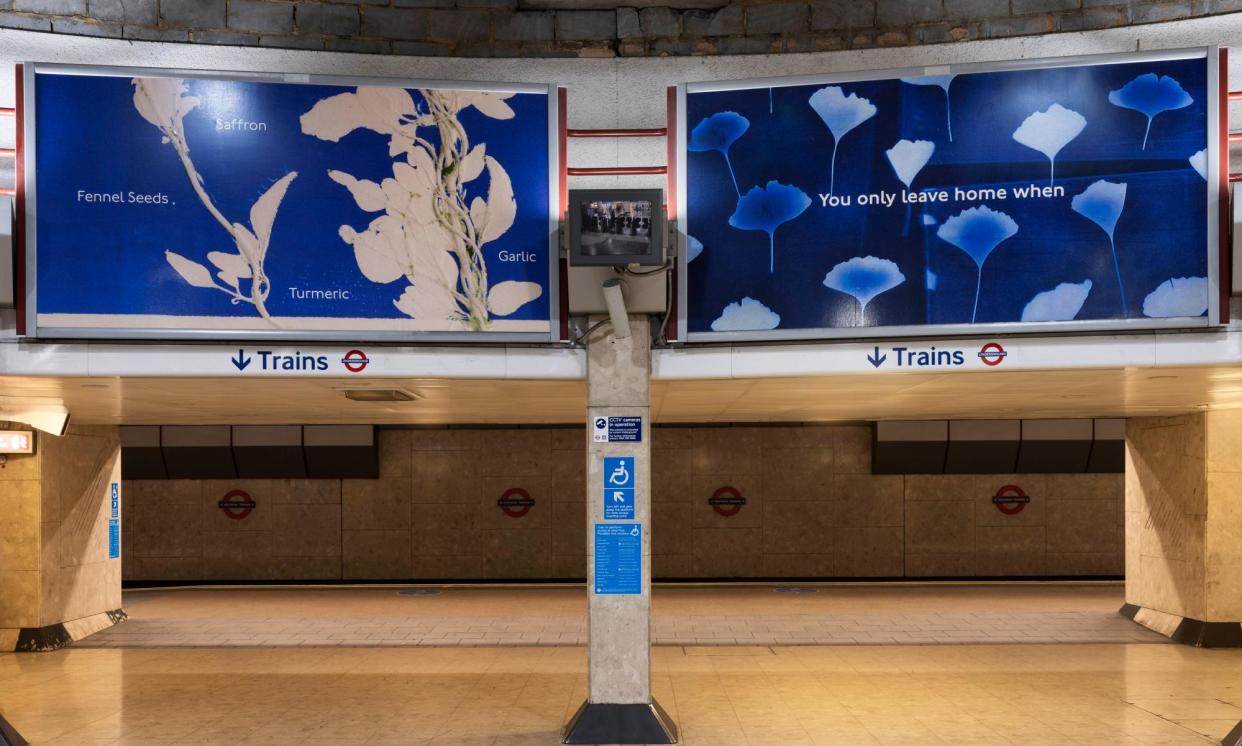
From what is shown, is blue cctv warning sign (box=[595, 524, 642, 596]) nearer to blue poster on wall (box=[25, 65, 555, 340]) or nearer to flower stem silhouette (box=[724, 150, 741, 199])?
blue poster on wall (box=[25, 65, 555, 340])

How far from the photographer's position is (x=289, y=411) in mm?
11773

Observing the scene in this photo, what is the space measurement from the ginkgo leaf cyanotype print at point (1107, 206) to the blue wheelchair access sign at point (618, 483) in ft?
12.8

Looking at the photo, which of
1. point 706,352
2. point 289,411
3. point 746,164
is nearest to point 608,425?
point 706,352

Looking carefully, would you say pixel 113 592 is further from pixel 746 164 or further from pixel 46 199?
pixel 746 164

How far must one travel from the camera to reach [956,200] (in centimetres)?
762

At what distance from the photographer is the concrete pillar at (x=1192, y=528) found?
11578 mm

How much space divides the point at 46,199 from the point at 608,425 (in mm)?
4553

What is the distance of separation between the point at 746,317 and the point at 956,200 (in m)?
1.82

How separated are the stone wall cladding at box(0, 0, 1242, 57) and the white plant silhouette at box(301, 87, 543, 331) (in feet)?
4.03

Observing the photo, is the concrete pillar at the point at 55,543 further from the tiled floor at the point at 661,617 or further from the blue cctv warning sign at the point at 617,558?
the blue cctv warning sign at the point at 617,558

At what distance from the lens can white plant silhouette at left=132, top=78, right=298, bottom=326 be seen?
24.9 feet

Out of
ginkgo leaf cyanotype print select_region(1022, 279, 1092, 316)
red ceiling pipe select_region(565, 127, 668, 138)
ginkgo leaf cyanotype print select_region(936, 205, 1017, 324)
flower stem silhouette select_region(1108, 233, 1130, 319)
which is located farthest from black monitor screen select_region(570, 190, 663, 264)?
flower stem silhouette select_region(1108, 233, 1130, 319)

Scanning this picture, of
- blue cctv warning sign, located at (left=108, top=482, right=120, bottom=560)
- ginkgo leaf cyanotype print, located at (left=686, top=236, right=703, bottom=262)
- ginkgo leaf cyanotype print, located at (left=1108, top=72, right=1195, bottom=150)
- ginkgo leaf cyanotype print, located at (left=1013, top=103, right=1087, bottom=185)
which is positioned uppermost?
ginkgo leaf cyanotype print, located at (left=1108, top=72, right=1195, bottom=150)

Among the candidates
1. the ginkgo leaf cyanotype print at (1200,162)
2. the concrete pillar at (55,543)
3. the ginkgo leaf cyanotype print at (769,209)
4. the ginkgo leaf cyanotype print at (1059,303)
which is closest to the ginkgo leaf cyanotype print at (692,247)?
the ginkgo leaf cyanotype print at (769,209)
